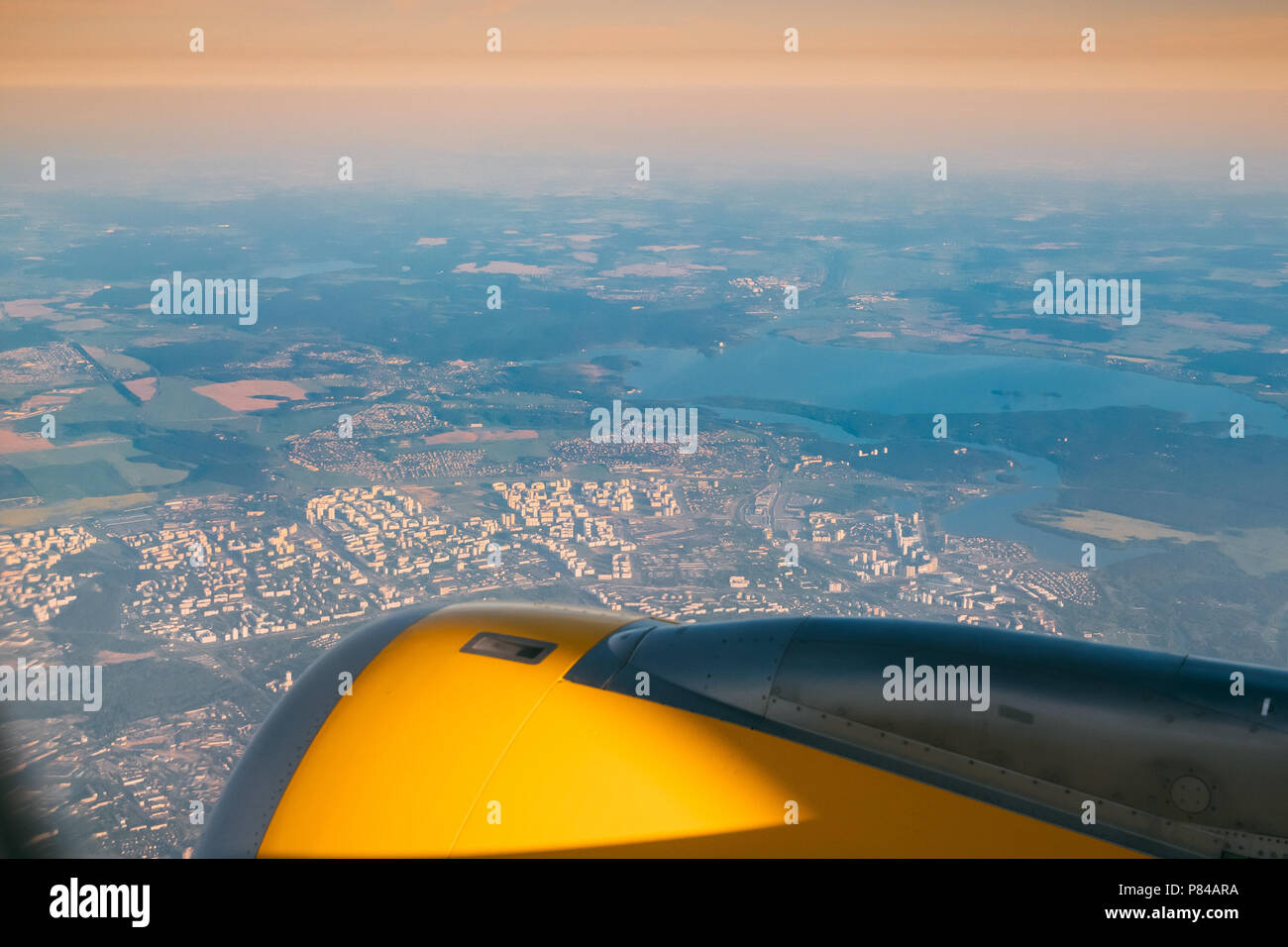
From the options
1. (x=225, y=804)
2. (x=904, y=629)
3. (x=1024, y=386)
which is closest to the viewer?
(x=225, y=804)

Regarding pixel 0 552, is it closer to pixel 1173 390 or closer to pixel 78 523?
pixel 78 523

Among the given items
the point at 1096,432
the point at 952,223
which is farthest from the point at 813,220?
the point at 1096,432

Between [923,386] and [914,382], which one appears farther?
[914,382]

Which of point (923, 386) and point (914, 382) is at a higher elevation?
point (914, 382)

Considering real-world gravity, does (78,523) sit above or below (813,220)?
below

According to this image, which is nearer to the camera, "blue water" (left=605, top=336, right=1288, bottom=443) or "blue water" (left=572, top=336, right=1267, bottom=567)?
"blue water" (left=572, top=336, right=1267, bottom=567)

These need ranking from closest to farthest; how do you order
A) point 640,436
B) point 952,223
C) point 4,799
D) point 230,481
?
point 4,799 < point 230,481 < point 640,436 < point 952,223

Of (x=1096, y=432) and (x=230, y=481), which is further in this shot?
(x=1096, y=432)

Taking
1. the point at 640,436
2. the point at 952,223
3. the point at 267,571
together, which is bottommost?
the point at 267,571

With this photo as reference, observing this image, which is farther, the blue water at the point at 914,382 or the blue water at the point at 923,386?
the blue water at the point at 914,382
